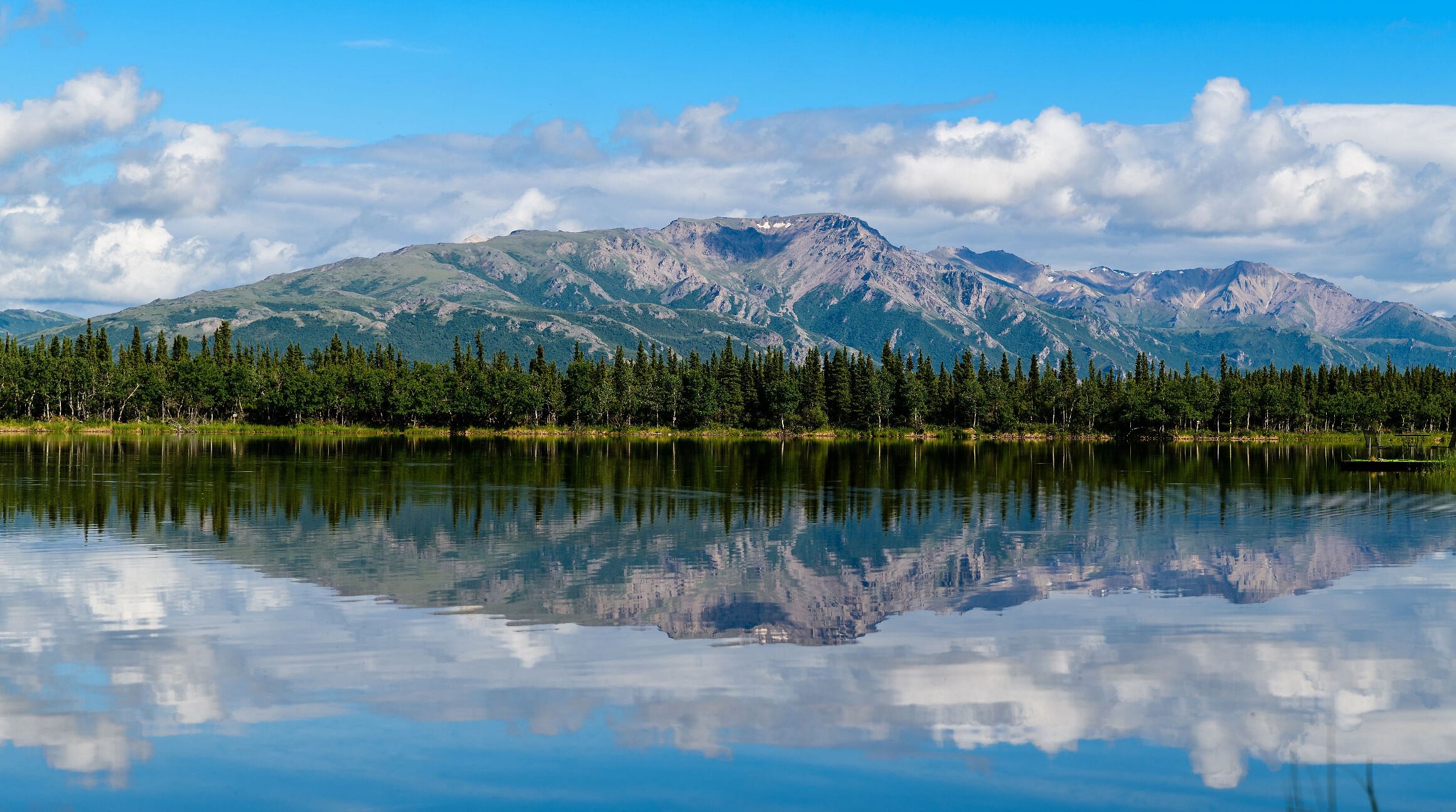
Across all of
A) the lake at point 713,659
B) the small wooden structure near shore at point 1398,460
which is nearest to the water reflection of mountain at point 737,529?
the lake at point 713,659

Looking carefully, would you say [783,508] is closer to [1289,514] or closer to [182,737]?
[1289,514]

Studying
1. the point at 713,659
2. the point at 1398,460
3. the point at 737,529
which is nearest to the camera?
the point at 713,659

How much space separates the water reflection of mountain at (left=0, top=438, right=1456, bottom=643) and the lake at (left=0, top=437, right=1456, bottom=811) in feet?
1.04

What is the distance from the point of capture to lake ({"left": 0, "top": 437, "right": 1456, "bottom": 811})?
17875 mm

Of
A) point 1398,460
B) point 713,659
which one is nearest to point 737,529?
point 713,659

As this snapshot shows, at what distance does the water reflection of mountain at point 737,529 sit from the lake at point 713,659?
12.4 inches

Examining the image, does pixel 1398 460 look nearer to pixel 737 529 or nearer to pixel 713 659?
pixel 737 529

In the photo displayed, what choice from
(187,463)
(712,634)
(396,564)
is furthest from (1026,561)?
(187,463)

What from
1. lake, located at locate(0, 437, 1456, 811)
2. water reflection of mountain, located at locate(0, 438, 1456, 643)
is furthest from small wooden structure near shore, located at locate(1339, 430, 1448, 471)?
lake, located at locate(0, 437, 1456, 811)

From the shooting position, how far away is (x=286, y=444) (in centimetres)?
13788

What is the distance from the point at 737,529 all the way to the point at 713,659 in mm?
25856

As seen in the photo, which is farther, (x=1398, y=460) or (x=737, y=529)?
(x=1398, y=460)

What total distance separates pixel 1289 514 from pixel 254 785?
5828cm

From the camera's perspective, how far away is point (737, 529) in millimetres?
51500
